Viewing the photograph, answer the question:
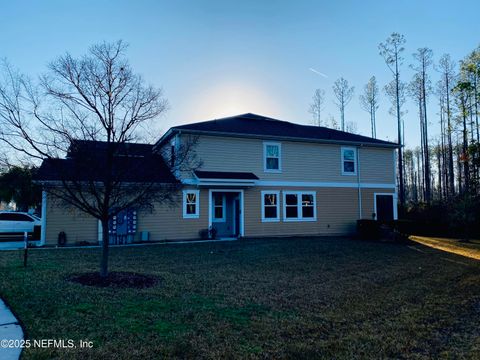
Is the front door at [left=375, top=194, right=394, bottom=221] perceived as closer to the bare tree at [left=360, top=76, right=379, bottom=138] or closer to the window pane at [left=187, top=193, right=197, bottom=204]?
the window pane at [left=187, top=193, right=197, bottom=204]

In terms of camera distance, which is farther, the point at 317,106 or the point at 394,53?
the point at 317,106

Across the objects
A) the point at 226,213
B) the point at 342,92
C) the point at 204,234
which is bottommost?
the point at 204,234

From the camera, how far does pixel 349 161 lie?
20.6 m

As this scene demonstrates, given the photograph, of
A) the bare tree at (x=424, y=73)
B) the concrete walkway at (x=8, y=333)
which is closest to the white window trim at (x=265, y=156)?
the concrete walkway at (x=8, y=333)

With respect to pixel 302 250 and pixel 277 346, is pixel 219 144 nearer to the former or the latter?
pixel 302 250

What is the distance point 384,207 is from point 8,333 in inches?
824

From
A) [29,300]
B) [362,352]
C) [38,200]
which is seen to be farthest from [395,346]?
[38,200]

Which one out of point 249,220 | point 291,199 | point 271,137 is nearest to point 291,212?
point 291,199

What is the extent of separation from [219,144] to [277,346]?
558 inches

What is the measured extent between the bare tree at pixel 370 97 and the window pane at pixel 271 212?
69.9 feet

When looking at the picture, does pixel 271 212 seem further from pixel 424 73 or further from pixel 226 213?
pixel 424 73

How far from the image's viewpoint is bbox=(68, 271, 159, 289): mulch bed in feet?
23.6

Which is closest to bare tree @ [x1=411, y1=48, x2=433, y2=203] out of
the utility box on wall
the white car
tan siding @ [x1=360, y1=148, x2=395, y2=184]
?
tan siding @ [x1=360, y1=148, x2=395, y2=184]

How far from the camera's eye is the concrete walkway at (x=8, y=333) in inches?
148
